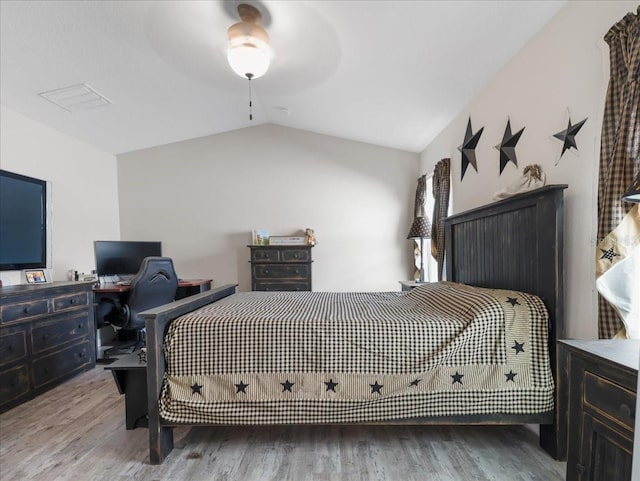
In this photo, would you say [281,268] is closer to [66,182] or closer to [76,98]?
[66,182]

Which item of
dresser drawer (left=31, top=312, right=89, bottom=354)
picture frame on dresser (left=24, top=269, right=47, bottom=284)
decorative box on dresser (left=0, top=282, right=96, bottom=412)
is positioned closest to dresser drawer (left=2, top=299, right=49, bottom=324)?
decorative box on dresser (left=0, top=282, right=96, bottom=412)

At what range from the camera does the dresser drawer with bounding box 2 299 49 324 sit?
205 centimetres

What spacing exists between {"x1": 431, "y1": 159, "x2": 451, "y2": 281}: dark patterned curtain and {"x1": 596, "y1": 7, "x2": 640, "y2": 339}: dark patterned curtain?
162 cm

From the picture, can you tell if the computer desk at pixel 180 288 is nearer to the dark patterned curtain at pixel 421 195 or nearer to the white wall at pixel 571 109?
the dark patterned curtain at pixel 421 195

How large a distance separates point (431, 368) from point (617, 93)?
1.44m

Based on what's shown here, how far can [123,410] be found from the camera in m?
2.01

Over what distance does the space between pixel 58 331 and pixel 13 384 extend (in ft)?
1.48

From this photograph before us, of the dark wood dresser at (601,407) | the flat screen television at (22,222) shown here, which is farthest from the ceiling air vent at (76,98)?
the dark wood dresser at (601,407)

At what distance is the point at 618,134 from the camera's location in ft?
4.09

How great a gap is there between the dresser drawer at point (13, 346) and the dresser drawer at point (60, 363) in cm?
15

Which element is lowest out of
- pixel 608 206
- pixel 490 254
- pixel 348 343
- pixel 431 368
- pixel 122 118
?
pixel 431 368

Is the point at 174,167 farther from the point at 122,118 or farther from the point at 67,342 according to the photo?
the point at 67,342

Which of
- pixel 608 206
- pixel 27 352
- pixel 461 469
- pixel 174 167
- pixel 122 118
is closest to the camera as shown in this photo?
pixel 608 206

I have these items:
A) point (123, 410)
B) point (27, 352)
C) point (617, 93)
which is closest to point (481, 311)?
point (617, 93)
